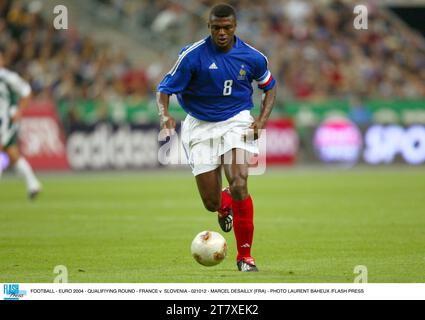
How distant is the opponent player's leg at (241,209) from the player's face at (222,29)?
1.05m

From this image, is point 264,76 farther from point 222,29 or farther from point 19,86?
point 19,86

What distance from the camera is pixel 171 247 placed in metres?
11.6

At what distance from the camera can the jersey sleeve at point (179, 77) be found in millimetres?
9719

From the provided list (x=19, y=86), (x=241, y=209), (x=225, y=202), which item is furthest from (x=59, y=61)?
(x=241, y=209)

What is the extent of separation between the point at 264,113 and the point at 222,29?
3.05ft

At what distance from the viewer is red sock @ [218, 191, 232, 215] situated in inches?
413

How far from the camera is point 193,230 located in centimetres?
1330

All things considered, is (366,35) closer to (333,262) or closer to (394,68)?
(394,68)

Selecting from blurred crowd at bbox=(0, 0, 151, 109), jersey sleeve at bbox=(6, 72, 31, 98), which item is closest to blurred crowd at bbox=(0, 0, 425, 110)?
blurred crowd at bbox=(0, 0, 151, 109)

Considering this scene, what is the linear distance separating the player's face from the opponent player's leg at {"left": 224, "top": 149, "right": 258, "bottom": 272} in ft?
3.44

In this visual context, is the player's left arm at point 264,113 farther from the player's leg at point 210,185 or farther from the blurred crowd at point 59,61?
the blurred crowd at point 59,61

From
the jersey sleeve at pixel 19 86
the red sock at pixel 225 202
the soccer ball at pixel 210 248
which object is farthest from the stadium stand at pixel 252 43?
the soccer ball at pixel 210 248

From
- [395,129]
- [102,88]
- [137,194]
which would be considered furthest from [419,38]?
[137,194]

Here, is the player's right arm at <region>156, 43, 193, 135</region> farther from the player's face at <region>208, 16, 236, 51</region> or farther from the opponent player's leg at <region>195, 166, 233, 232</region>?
the opponent player's leg at <region>195, 166, 233, 232</region>
